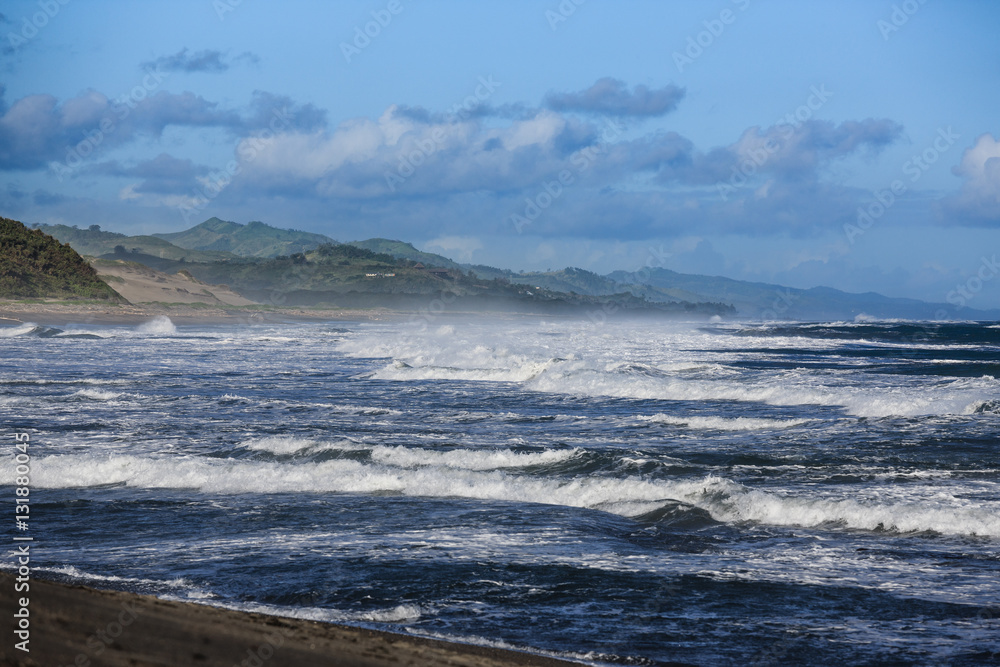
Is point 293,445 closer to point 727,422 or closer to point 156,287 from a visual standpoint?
point 727,422

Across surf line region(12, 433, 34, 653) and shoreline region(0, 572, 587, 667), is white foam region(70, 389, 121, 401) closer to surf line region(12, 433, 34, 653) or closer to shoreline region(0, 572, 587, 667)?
surf line region(12, 433, 34, 653)

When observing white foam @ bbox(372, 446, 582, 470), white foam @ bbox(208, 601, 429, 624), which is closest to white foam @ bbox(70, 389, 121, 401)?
white foam @ bbox(372, 446, 582, 470)

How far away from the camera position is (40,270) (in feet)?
279

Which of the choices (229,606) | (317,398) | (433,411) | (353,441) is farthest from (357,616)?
(317,398)

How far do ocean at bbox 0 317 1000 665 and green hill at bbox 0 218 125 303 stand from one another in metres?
66.4

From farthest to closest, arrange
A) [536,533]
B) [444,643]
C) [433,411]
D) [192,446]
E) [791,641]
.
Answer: [433,411] < [192,446] < [536,533] < [791,641] < [444,643]

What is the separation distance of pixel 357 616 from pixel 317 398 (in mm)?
15827

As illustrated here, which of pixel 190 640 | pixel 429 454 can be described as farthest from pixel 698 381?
pixel 190 640

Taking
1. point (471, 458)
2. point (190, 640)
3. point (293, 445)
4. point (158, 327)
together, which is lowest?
point (471, 458)

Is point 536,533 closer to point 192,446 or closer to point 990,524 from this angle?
point 990,524

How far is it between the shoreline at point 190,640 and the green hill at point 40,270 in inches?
3316

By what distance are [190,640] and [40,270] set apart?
307ft

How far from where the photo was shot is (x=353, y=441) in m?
14.0

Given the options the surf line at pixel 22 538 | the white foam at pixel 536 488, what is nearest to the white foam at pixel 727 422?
the white foam at pixel 536 488
